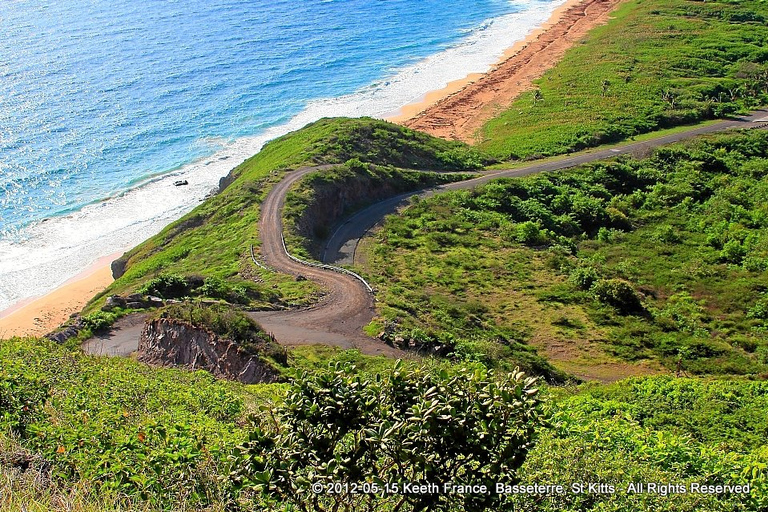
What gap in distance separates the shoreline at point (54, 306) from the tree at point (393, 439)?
37288mm

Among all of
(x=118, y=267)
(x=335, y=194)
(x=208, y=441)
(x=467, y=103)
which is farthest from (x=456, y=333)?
(x=467, y=103)

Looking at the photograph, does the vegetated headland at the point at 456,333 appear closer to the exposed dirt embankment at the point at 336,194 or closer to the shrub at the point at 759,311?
the shrub at the point at 759,311

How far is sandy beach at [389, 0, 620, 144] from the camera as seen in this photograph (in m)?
71.4

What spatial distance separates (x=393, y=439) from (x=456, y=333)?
2171cm

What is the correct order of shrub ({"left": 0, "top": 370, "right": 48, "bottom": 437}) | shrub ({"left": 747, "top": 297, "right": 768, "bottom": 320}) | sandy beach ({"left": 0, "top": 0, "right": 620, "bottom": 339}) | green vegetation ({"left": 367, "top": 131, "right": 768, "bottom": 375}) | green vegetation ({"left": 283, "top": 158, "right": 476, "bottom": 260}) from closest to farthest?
shrub ({"left": 0, "top": 370, "right": 48, "bottom": 437}) → green vegetation ({"left": 367, "top": 131, "right": 768, "bottom": 375}) → shrub ({"left": 747, "top": 297, "right": 768, "bottom": 320}) → green vegetation ({"left": 283, "top": 158, "right": 476, "bottom": 260}) → sandy beach ({"left": 0, "top": 0, "right": 620, "bottom": 339})

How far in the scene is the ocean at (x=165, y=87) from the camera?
56.4 m

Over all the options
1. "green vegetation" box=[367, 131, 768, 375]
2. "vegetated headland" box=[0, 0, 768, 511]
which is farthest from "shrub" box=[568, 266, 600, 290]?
"vegetated headland" box=[0, 0, 768, 511]

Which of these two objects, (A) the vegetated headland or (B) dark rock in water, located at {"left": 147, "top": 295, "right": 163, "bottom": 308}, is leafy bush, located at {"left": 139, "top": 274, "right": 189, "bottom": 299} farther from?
(B) dark rock in water, located at {"left": 147, "top": 295, "right": 163, "bottom": 308}

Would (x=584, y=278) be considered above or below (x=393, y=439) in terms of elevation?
below

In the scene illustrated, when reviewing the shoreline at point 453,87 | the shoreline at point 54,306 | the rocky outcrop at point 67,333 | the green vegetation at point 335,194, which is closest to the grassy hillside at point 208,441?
the rocky outcrop at point 67,333

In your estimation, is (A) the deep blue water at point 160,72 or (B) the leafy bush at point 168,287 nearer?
(B) the leafy bush at point 168,287

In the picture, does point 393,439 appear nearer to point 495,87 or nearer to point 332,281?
point 332,281

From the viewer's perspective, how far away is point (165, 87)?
84125mm

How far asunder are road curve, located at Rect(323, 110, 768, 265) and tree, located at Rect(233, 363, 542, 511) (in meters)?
29.6
